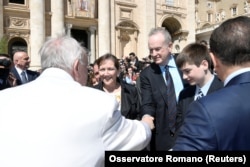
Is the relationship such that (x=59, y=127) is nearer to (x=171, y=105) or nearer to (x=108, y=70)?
(x=171, y=105)

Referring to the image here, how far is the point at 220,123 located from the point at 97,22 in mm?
29254

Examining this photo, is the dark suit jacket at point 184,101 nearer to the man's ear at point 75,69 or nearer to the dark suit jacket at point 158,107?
the dark suit jacket at point 158,107

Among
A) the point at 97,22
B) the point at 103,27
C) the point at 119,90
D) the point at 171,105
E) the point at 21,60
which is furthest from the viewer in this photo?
the point at 97,22

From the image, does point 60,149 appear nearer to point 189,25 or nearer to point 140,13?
point 140,13

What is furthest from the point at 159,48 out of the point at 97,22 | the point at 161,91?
the point at 97,22

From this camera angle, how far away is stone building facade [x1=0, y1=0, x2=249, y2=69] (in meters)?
26.3

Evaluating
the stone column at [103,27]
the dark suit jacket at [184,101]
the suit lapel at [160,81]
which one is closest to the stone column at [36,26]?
the stone column at [103,27]

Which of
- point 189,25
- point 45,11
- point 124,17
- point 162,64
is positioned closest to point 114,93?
point 162,64

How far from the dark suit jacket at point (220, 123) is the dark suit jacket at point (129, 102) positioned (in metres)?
2.87

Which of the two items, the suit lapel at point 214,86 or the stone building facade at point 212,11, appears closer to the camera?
the suit lapel at point 214,86

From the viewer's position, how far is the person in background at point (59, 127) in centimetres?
179

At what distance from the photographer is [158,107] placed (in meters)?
4.03

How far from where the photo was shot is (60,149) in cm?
180

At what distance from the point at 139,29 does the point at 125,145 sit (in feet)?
99.9
